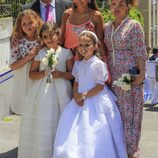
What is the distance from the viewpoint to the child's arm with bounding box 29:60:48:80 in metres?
5.19

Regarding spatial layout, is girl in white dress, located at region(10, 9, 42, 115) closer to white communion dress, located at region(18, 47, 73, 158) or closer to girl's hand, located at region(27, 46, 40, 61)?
girl's hand, located at region(27, 46, 40, 61)

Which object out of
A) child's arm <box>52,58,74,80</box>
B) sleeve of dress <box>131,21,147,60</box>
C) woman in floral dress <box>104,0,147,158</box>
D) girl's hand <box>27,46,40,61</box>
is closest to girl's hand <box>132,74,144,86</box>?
woman in floral dress <box>104,0,147,158</box>

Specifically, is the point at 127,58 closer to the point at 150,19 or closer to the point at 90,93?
the point at 90,93

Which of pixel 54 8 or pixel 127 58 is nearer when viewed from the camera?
pixel 127 58

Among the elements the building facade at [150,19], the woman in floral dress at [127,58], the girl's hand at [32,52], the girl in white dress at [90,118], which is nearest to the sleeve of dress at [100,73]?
the girl in white dress at [90,118]

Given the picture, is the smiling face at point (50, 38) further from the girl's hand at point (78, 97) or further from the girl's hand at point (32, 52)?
the girl's hand at point (78, 97)

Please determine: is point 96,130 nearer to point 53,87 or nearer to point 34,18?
point 53,87

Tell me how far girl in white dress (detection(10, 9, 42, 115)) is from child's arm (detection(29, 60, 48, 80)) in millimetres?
117

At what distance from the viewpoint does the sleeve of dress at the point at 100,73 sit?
4992mm

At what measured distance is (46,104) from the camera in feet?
17.0

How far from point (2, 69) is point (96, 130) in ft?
12.9

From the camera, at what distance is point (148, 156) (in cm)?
613

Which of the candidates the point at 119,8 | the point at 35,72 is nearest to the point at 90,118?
the point at 35,72

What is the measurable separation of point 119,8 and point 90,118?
118 centimetres
